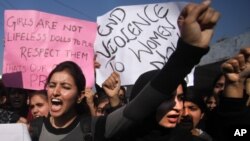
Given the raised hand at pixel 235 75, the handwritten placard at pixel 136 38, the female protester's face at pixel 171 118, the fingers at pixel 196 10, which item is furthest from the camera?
the handwritten placard at pixel 136 38

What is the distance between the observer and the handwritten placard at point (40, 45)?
3816mm

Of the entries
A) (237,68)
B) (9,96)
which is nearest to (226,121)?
(237,68)

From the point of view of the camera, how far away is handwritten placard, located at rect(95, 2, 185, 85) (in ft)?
13.7

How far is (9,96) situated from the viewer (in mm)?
4102

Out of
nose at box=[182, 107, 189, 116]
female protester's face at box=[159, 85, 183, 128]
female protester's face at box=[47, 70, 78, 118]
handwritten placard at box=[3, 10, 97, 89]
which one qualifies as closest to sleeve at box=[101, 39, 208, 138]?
female protester's face at box=[159, 85, 183, 128]

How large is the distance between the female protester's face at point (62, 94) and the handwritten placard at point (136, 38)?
1.40 meters

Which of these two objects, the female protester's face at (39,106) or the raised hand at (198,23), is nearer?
the raised hand at (198,23)

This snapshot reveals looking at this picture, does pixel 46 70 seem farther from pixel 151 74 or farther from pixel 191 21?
pixel 191 21

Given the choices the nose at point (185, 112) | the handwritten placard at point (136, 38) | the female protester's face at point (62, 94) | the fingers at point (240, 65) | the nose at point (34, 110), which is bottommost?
the nose at point (185, 112)

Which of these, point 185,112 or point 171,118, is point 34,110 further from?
point 171,118

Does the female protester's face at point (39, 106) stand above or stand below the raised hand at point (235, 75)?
below

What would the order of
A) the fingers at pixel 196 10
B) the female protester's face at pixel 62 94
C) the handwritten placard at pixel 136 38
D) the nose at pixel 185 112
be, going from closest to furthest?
the fingers at pixel 196 10 → the female protester's face at pixel 62 94 → the nose at pixel 185 112 → the handwritten placard at pixel 136 38

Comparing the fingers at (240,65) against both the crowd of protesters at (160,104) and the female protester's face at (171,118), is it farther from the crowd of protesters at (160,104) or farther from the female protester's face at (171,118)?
the female protester's face at (171,118)

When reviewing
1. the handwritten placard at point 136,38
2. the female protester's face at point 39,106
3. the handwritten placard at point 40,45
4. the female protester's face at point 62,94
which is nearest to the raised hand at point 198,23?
the female protester's face at point 62,94
